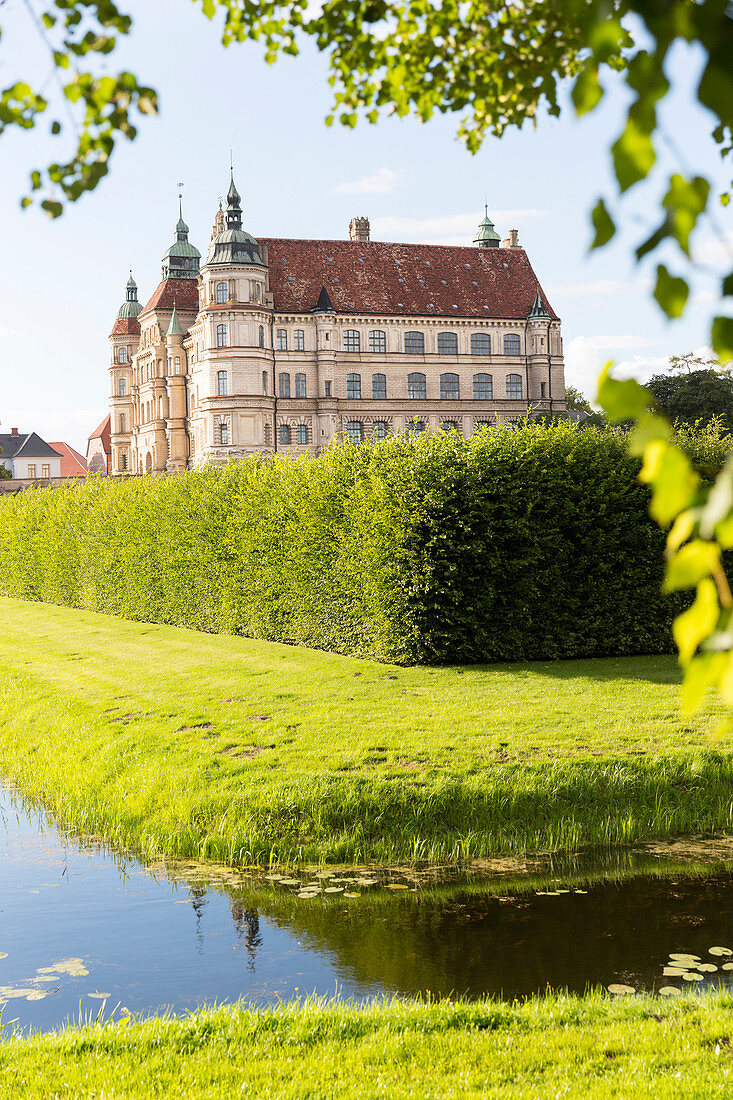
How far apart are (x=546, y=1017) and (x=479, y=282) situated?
79486 mm

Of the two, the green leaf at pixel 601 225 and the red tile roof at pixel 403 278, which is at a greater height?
the red tile roof at pixel 403 278

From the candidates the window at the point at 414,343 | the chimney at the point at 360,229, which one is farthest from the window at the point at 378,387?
the chimney at the point at 360,229

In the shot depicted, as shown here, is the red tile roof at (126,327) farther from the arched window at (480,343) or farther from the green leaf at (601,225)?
the green leaf at (601,225)

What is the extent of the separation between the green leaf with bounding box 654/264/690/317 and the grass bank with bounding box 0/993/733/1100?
4153 mm

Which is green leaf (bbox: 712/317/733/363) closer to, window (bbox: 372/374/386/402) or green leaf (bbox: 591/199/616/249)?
green leaf (bbox: 591/199/616/249)

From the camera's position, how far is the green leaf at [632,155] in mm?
1719

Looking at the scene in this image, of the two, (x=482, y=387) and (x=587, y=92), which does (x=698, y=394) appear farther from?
(x=587, y=92)

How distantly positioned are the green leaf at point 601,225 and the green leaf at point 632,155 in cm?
6

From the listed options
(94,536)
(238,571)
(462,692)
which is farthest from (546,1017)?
(94,536)

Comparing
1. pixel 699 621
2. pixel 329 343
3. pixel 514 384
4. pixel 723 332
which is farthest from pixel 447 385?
pixel 699 621

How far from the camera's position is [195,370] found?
73562 mm

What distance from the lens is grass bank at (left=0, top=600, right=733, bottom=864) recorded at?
30.9 ft

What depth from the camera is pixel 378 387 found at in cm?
7625

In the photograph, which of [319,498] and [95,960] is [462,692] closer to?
[319,498]
